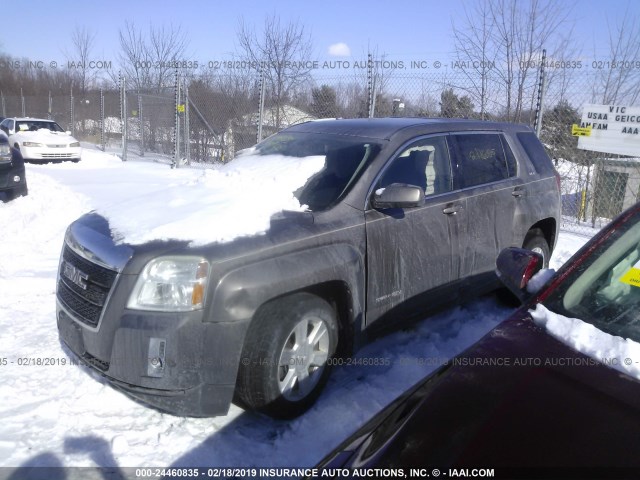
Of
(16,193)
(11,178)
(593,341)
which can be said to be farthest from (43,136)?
(593,341)

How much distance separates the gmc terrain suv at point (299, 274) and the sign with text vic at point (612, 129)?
4454 millimetres

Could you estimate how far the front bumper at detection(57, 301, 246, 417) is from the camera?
253 centimetres

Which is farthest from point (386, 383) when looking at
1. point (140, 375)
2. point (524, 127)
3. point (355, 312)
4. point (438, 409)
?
point (524, 127)

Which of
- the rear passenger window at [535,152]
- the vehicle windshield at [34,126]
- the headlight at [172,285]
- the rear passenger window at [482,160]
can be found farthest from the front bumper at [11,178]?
the vehicle windshield at [34,126]

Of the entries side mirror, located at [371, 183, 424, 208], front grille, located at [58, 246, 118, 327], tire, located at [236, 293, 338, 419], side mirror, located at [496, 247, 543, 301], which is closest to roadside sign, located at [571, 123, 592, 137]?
side mirror, located at [371, 183, 424, 208]

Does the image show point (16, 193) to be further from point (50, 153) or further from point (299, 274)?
point (50, 153)

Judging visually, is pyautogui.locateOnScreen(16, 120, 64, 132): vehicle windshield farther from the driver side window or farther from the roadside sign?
the driver side window

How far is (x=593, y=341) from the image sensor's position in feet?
5.88

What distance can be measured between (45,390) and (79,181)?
922cm

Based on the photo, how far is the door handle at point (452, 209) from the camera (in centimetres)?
385

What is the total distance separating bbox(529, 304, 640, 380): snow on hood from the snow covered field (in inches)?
57.0

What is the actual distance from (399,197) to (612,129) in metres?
6.20

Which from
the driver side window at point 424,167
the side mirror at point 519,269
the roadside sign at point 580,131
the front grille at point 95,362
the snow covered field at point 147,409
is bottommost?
the snow covered field at point 147,409

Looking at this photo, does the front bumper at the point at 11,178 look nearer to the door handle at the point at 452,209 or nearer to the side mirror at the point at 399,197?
the side mirror at the point at 399,197
